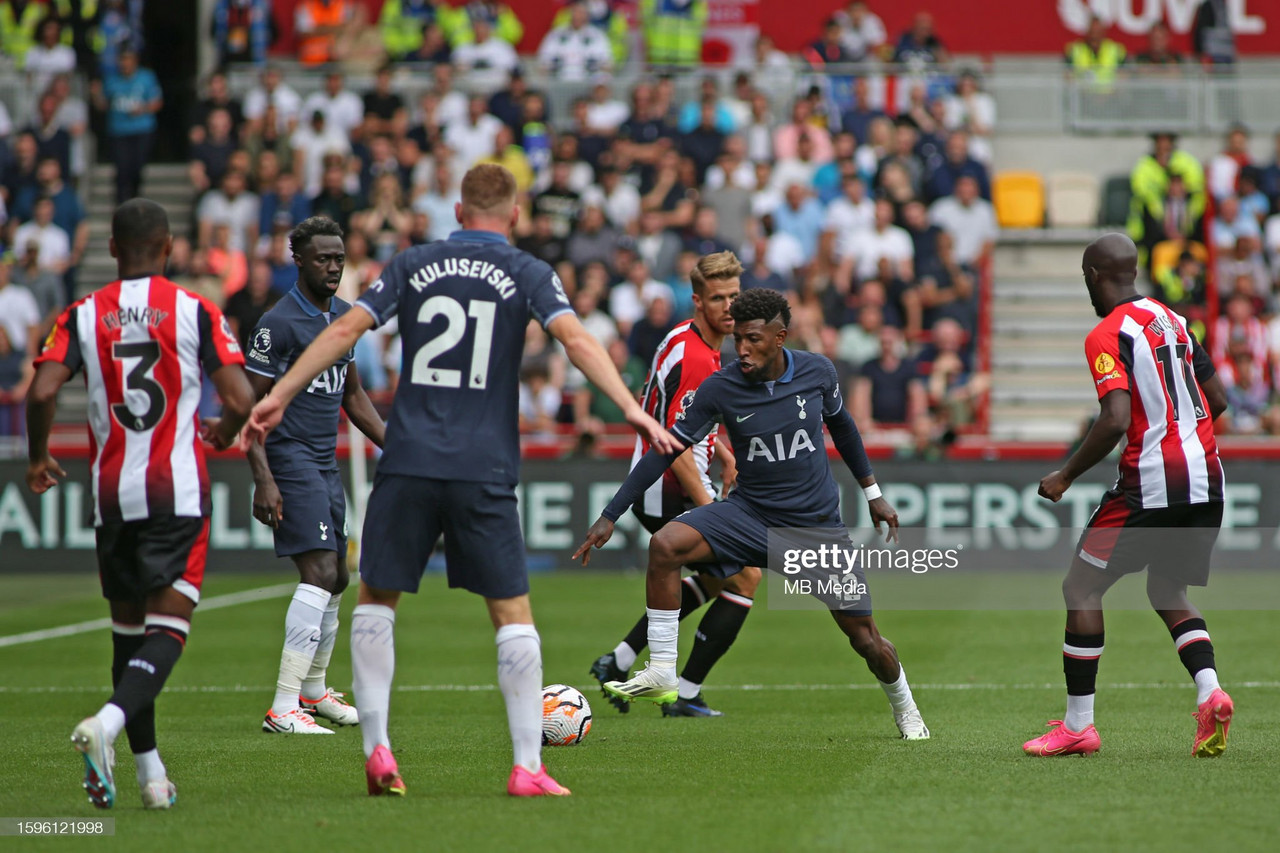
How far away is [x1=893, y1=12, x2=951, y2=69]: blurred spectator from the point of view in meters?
25.0

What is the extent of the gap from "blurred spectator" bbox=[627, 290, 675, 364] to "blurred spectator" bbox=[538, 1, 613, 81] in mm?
6258

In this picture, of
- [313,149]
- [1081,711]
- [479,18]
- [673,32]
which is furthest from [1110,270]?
[479,18]

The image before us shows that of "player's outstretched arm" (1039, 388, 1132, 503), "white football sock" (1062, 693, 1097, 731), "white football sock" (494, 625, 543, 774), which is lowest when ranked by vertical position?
"white football sock" (1062, 693, 1097, 731)

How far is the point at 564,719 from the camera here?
830 centimetres

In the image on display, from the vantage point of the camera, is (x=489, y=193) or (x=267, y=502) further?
(x=267, y=502)

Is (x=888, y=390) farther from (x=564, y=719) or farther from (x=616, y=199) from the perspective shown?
(x=564, y=719)

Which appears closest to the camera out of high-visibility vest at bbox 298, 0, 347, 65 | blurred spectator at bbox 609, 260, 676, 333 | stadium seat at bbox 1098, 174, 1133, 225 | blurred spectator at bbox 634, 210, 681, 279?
blurred spectator at bbox 609, 260, 676, 333

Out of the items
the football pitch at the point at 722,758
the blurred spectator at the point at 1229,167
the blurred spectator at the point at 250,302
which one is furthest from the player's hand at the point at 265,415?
the blurred spectator at the point at 1229,167

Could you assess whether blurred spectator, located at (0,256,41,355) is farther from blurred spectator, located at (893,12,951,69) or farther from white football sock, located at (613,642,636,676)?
white football sock, located at (613,642,636,676)

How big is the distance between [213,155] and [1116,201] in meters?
12.8

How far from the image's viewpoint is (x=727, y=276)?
361 inches

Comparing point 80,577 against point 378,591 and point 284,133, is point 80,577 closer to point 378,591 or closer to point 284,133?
point 284,133

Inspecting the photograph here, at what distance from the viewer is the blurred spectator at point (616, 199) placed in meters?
22.6

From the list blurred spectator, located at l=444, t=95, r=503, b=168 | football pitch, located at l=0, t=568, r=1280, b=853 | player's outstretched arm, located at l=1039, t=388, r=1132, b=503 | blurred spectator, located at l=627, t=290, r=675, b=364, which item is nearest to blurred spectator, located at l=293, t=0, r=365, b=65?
blurred spectator, located at l=444, t=95, r=503, b=168
